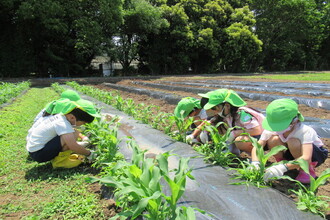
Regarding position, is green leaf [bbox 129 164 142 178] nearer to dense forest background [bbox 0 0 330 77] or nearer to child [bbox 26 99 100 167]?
child [bbox 26 99 100 167]

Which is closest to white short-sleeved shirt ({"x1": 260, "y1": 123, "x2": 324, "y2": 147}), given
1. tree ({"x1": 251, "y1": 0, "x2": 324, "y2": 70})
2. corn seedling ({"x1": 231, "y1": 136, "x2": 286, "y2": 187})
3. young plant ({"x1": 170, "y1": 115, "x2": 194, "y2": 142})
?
corn seedling ({"x1": 231, "y1": 136, "x2": 286, "y2": 187})

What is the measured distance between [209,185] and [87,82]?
15335mm

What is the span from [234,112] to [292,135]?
0.72 meters

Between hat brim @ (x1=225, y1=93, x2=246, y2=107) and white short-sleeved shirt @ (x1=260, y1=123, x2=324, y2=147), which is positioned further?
hat brim @ (x1=225, y1=93, x2=246, y2=107)

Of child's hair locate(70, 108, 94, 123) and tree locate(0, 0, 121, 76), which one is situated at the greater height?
tree locate(0, 0, 121, 76)

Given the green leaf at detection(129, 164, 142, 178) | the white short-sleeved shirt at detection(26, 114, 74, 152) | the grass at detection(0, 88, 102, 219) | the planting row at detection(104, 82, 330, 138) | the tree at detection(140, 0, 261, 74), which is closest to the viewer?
the green leaf at detection(129, 164, 142, 178)

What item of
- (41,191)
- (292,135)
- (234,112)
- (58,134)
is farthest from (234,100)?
(41,191)

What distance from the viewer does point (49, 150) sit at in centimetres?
259

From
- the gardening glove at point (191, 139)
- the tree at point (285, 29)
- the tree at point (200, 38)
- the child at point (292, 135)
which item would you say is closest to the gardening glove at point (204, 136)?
the gardening glove at point (191, 139)

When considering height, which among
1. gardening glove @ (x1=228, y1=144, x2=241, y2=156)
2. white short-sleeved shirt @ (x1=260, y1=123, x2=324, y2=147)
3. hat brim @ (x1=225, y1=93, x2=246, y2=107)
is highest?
hat brim @ (x1=225, y1=93, x2=246, y2=107)

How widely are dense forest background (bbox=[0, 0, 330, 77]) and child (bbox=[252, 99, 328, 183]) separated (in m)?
16.9

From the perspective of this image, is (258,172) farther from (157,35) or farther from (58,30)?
(157,35)

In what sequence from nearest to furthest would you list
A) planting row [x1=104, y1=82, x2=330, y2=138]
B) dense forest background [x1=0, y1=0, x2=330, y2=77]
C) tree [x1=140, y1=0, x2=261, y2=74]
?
planting row [x1=104, y1=82, x2=330, y2=138], dense forest background [x1=0, y1=0, x2=330, y2=77], tree [x1=140, y1=0, x2=261, y2=74]

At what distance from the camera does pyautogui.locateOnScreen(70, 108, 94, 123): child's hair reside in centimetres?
265
